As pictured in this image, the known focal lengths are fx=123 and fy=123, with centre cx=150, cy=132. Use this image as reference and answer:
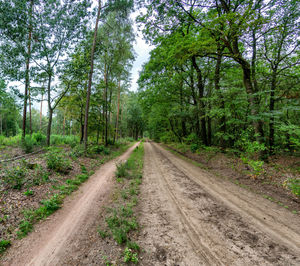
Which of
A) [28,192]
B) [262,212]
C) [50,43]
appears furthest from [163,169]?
[50,43]

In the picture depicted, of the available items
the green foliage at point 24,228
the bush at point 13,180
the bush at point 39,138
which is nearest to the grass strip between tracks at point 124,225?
the green foliage at point 24,228

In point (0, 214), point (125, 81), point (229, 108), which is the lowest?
point (0, 214)

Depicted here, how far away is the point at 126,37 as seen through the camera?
1416 cm

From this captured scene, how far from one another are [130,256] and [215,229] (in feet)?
6.52

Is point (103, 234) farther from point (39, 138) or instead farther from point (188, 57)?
point (39, 138)

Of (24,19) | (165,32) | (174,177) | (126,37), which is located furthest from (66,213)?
(126,37)

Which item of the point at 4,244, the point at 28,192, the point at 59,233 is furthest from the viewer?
the point at 28,192

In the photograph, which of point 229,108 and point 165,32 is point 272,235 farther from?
point 165,32

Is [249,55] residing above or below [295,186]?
above

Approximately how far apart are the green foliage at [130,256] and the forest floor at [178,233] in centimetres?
12

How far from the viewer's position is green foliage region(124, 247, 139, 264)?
84.6 inches

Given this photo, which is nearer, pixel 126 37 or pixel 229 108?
pixel 229 108

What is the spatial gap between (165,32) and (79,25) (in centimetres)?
754

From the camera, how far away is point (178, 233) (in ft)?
9.14
